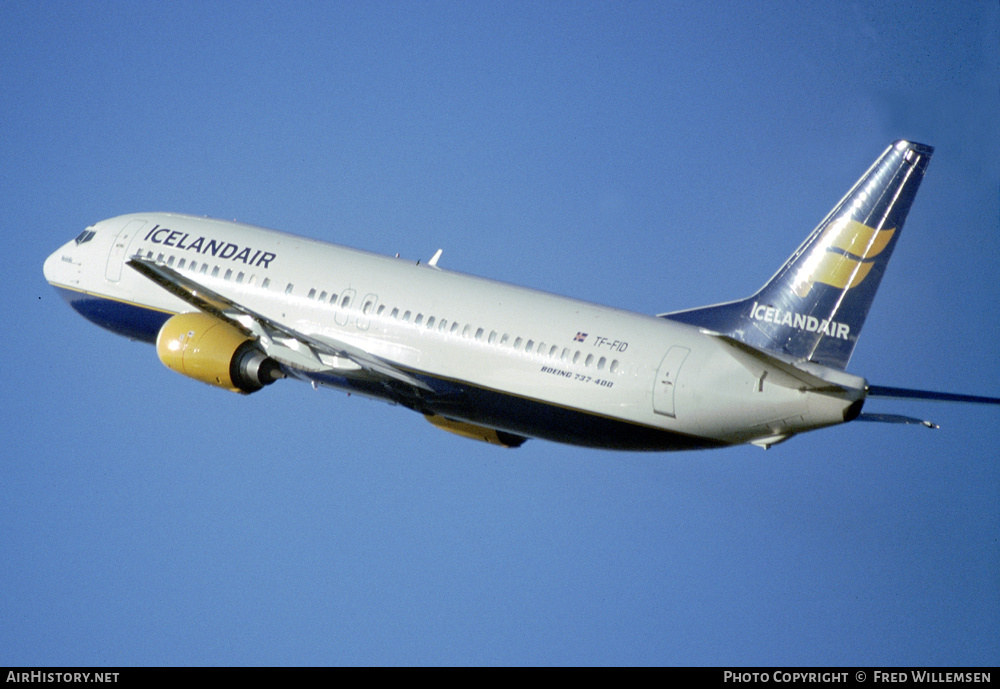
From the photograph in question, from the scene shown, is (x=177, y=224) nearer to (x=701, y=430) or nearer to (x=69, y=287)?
(x=69, y=287)

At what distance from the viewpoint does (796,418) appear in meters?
31.8

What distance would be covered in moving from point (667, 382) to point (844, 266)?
14.8ft

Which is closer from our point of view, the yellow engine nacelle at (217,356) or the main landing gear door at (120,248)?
the yellow engine nacelle at (217,356)

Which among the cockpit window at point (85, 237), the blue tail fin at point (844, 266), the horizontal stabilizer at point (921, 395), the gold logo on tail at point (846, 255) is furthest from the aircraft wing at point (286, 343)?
the horizontal stabilizer at point (921, 395)

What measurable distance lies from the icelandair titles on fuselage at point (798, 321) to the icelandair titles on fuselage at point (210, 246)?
1273 centimetres

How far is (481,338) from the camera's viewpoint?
117 feet

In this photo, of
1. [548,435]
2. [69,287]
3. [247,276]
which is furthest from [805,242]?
[69,287]

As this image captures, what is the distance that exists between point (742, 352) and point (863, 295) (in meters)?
3.02

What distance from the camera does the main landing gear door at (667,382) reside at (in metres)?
33.3

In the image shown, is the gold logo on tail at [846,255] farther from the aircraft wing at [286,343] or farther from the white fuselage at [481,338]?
the aircraft wing at [286,343]

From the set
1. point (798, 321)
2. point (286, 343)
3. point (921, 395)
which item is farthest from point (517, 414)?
point (921, 395)

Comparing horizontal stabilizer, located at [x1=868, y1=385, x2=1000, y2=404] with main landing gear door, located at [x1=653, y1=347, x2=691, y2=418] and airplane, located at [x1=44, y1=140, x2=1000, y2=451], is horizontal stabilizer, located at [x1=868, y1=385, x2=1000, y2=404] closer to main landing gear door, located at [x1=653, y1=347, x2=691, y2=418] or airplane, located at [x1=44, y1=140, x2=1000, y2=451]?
airplane, located at [x1=44, y1=140, x2=1000, y2=451]

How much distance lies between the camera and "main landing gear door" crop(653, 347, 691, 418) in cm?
3331

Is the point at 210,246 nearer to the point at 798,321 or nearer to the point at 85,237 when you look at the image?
the point at 85,237
